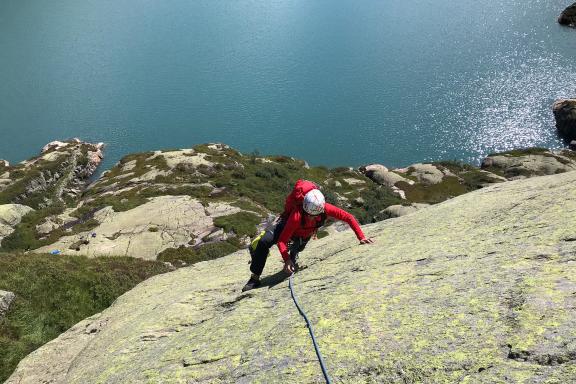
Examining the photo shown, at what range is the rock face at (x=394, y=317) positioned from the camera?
634 centimetres

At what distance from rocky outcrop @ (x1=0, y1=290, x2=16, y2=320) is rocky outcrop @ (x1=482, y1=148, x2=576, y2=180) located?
92.7 metres

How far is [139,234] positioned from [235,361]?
34.7m

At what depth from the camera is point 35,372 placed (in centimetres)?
Answer: 1335

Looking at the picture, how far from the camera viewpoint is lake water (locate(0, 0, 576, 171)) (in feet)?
385

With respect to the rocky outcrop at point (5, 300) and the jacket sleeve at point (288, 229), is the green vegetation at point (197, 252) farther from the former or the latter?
the jacket sleeve at point (288, 229)

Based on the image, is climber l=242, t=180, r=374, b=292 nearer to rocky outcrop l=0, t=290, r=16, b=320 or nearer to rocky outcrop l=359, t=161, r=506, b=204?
rocky outcrop l=0, t=290, r=16, b=320

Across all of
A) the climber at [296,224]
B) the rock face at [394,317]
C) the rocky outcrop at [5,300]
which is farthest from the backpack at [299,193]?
the rocky outcrop at [5,300]

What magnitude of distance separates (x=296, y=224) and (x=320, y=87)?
426 feet

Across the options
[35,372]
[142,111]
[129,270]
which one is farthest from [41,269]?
[142,111]

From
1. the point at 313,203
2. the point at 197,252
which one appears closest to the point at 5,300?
the point at 313,203

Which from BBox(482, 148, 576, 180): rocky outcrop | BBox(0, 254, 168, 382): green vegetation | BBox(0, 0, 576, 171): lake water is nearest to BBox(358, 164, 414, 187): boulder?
BBox(0, 0, 576, 171): lake water

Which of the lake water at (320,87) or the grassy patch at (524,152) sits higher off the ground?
the lake water at (320,87)

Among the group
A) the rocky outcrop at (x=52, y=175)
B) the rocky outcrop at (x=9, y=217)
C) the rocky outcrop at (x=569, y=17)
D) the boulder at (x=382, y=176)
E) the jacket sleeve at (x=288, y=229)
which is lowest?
the jacket sleeve at (x=288, y=229)

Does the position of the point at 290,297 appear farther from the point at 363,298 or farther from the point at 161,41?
the point at 161,41
